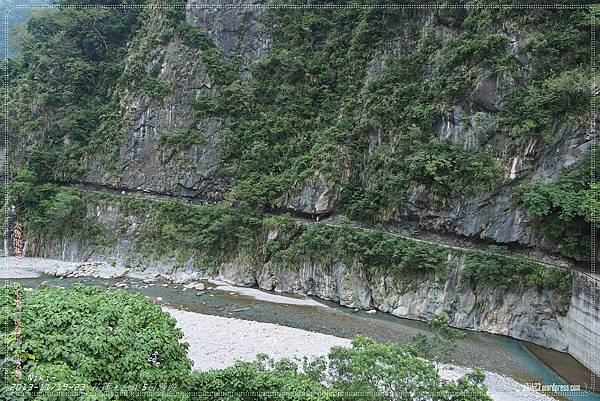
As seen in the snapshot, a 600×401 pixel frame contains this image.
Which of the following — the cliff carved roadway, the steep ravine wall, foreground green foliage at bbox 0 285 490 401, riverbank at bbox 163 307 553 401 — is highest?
the cliff carved roadway

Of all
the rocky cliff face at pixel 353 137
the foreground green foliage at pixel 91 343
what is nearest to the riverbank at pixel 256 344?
the rocky cliff face at pixel 353 137

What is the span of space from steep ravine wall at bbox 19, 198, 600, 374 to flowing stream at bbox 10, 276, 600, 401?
1.78ft

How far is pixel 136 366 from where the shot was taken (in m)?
5.55

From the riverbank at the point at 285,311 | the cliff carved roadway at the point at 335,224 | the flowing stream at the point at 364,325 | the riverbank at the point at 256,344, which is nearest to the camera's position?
the riverbank at the point at 256,344

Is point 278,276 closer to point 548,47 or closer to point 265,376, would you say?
point 265,376

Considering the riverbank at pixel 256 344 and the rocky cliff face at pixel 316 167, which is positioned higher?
the rocky cliff face at pixel 316 167

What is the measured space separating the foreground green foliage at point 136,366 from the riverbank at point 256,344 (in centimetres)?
421

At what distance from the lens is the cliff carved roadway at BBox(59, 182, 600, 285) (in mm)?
14829

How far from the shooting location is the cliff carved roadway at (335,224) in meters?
14.8

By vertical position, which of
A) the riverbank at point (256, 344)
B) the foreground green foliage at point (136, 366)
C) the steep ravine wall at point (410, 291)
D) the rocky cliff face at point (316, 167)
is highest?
the rocky cliff face at point (316, 167)

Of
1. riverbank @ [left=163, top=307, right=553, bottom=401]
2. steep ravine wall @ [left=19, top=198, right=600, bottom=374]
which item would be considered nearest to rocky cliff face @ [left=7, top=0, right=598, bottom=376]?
steep ravine wall @ [left=19, top=198, right=600, bottom=374]

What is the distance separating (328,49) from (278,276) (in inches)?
632

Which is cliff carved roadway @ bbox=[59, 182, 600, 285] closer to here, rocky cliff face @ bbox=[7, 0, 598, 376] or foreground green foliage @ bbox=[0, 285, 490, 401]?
rocky cliff face @ bbox=[7, 0, 598, 376]

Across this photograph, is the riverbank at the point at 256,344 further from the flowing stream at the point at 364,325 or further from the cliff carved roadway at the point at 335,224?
the cliff carved roadway at the point at 335,224
